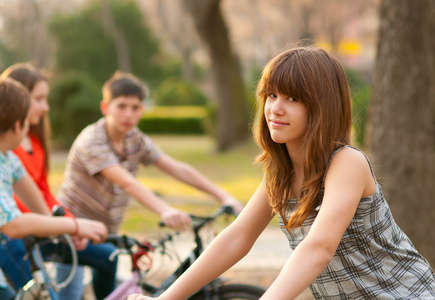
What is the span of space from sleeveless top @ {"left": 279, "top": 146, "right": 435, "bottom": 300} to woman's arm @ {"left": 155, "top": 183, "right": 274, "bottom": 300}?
221mm

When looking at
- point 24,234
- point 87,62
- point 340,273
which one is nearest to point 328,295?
point 340,273

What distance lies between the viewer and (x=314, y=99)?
1846 mm

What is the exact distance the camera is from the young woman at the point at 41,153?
Answer: 3.45 m

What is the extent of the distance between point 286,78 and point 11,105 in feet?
4.97

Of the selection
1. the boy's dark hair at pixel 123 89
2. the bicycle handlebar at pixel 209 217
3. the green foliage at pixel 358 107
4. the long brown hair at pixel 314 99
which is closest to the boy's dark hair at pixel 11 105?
the boy's dark hair at pixel 123 89

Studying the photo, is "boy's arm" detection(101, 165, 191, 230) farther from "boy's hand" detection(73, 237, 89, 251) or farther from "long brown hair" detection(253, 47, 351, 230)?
"long brown hair" detection(253, 47, 351, 230)

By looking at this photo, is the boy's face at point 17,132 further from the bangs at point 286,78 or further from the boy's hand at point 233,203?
the bangs at point 286,78

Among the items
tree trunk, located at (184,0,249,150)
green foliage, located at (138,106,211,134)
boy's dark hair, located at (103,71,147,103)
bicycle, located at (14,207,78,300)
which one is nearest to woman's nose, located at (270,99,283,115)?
bicycle, located at (14,207,78,300)

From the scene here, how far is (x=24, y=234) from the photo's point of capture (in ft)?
9.04

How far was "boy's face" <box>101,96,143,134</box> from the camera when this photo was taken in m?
3.64

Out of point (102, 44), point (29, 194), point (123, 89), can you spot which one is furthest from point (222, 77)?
point (102, 44)

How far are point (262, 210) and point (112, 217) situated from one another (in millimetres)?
1829

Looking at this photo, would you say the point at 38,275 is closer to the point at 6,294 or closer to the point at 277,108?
the point at 6,294

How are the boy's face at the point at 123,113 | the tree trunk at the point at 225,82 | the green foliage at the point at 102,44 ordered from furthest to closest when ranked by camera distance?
the green foliage at the point at 102,44
the tree trunk at the point at 225,82
the boy's face at the point at 123,113
